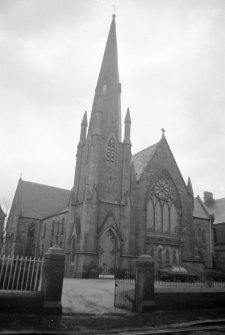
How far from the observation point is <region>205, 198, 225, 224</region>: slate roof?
46884 mm

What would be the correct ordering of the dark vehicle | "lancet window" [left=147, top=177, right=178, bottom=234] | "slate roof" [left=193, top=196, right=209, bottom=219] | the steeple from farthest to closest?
1. "slate roof" [left=193, top=196, right=209, bottom=219]
2. the steeple
3. "lancet window" [left=147, top=177, right=178, bottom=234]
4. the dark vehicle

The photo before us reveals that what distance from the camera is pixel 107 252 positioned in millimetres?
28484

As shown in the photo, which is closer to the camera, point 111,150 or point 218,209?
point 111,150

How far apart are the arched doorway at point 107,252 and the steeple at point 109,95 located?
10.9 metres

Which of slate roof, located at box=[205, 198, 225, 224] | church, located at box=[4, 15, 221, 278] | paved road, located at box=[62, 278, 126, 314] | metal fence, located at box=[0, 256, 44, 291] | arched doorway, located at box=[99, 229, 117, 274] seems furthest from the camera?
slate roof, located at box=[205, 198, 225, 224]

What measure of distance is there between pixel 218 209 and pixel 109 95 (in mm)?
26922

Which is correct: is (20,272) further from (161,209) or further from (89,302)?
(161,209)

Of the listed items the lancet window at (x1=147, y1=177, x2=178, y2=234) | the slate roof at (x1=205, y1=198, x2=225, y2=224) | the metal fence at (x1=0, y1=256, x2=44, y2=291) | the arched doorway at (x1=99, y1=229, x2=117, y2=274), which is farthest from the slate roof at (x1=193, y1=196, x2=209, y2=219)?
the metal fence at (x1=0, y1=256, x2=44, y2=291)

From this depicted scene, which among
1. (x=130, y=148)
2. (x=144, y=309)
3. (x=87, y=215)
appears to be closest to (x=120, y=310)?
(x=144, y=309)

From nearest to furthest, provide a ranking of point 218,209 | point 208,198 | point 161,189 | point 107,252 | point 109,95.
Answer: point 107,252 → point 161,189 → point 109,95 → point 218,209 → point 208,198

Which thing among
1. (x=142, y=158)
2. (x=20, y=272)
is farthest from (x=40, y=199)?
(x=20, y=272)

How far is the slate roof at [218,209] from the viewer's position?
1846 inches

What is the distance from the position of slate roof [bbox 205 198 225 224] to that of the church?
754 centimetres

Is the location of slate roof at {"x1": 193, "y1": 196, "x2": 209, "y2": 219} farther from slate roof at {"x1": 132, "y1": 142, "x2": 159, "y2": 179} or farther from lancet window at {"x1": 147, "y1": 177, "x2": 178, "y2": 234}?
slate roof at {"x1": 132, "y1": 142, "x2": 159, "y2": 179}
